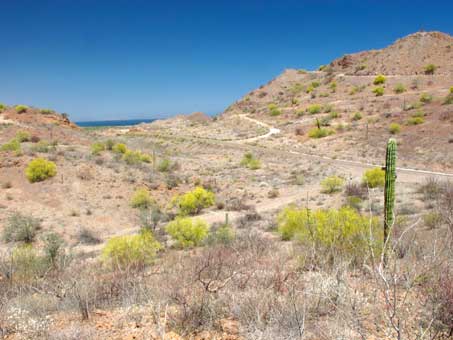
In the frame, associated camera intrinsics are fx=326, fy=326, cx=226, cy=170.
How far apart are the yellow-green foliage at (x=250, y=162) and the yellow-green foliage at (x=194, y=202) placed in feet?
32.2

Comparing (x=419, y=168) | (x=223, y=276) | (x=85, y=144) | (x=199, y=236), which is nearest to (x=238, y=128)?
(x=85, y=144)

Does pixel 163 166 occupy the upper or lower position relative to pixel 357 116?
lower

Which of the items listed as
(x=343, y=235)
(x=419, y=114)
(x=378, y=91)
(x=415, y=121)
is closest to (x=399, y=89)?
(x=378, y=91)

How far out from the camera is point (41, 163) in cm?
2094

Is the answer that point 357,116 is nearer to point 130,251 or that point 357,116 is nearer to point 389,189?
point 389,189

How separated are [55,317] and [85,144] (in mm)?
30153

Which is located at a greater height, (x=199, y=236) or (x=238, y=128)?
(x=238, y=128)

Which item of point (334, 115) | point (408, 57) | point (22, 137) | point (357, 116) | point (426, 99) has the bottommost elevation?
point (22, 137)

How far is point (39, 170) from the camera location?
20.6 metres

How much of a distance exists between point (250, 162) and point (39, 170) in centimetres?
1658

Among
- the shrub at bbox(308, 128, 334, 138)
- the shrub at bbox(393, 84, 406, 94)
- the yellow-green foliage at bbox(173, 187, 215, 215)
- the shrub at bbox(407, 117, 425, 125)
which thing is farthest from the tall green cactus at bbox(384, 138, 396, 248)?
the shrub at bbox(393, 84, 406, 94)

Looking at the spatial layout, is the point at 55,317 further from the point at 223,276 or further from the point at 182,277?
the point at 223,276

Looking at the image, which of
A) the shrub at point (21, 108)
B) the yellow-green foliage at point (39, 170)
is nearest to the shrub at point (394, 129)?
the yellow-green foliage at point (39, 170)

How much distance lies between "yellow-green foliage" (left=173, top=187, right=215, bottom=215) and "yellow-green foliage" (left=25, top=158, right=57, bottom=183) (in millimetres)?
8884
